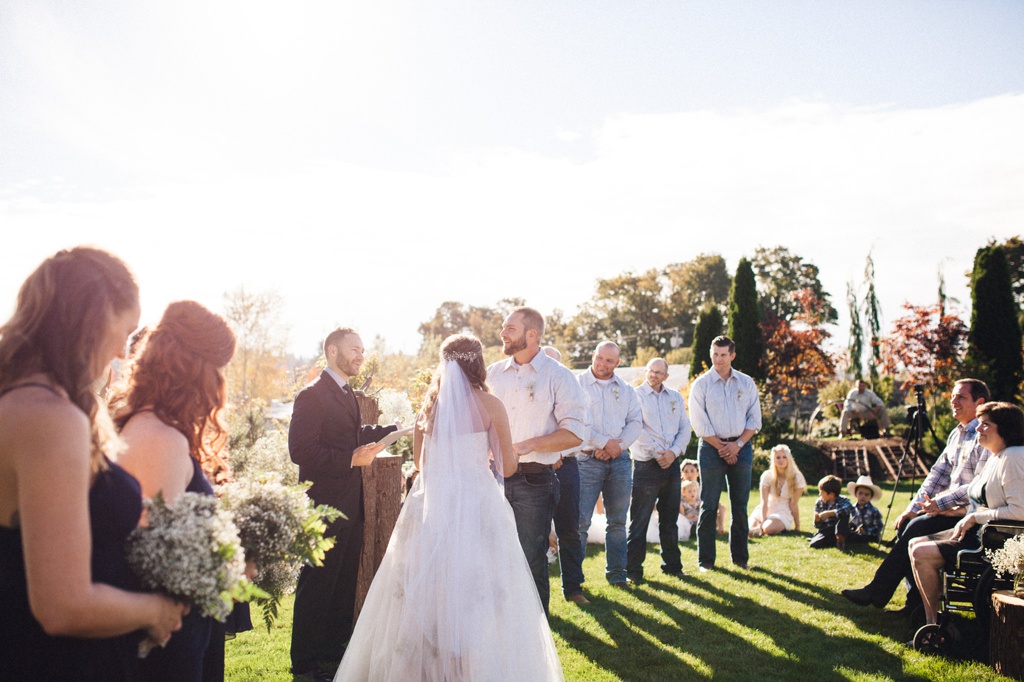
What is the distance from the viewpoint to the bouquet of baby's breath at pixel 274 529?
2.56m

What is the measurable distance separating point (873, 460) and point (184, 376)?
1750 centimetres

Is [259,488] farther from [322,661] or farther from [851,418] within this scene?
[851,418]

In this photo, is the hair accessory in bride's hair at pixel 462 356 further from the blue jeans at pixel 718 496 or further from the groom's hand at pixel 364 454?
the blue jeans at pixel 718 496

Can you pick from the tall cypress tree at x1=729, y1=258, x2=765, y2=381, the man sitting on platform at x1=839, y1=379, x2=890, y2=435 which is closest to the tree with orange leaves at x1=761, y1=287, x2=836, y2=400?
the tall cypress tree at x1=729, y1=258, x2=765, y2=381

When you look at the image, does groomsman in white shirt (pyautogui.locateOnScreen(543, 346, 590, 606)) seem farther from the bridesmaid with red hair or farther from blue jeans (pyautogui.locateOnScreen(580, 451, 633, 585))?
the bridesmaid with red hair

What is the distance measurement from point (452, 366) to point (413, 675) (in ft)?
5.87

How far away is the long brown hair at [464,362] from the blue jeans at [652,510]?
384 centimetres

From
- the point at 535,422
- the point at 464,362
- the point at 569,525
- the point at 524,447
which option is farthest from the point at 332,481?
the point at 569,525

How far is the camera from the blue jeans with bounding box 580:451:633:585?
7406mm

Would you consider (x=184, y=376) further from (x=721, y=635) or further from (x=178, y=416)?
(x=721, y=635)

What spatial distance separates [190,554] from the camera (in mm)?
1959

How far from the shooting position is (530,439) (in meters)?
5.52

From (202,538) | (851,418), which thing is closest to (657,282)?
(851,418)

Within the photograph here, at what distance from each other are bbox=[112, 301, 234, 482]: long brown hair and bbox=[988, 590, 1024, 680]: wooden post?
4944mm
